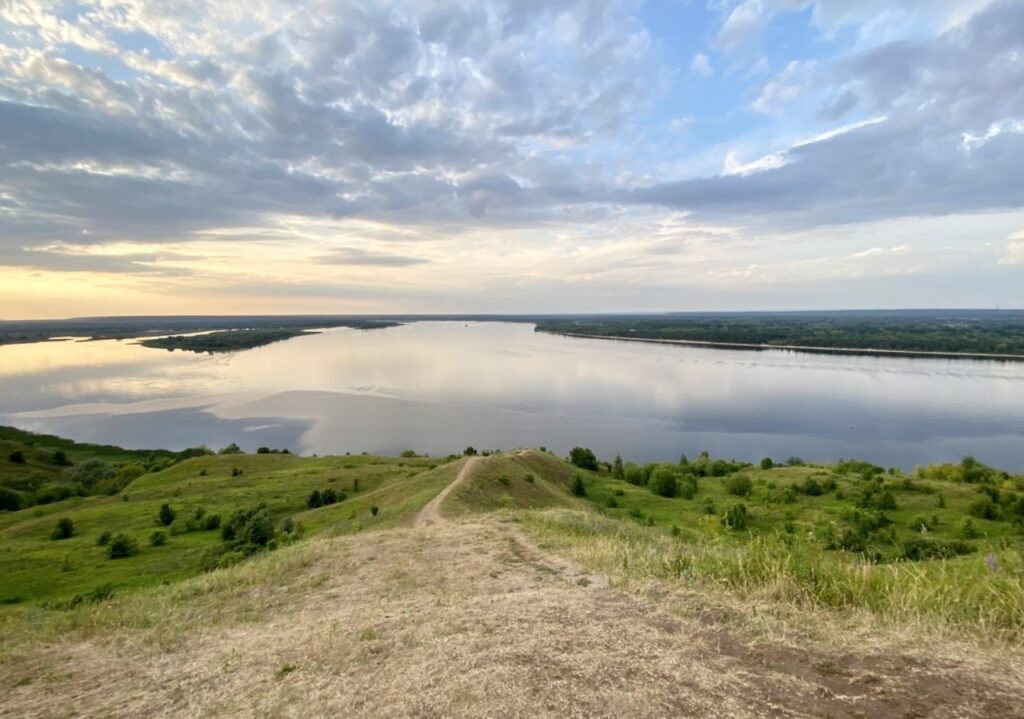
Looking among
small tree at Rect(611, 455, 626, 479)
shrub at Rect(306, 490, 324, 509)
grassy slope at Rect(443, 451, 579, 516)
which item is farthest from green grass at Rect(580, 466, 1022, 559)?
shrub at Rect(306, 490, 324, 509)

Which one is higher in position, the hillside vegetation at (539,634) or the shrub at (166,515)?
the hillside vegetation at (539,634)

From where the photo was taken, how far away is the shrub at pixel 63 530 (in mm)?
29277

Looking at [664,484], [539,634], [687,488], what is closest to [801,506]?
[687,488]

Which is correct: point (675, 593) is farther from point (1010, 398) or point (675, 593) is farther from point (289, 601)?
point (1010, 398)

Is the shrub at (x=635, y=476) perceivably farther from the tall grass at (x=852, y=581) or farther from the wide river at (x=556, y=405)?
the tall grass at (x=852, y=581)

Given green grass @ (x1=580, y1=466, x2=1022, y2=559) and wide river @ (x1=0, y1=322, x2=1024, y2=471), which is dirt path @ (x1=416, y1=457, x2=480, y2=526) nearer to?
green grass @ (x1=580, y1=466, x2=1022, y2=559)

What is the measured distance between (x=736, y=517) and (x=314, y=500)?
24.1 metres

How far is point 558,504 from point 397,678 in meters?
21.9

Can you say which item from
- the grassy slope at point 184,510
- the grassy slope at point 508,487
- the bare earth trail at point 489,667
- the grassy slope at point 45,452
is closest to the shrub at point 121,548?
the grassy slope at point 184,510

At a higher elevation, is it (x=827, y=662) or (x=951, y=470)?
(x=827, y=662)

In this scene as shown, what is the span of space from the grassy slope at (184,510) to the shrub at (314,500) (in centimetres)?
51

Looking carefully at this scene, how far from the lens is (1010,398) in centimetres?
7712

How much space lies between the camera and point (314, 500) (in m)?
31.8

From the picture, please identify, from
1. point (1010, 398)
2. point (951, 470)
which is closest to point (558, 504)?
point (951, 470)
